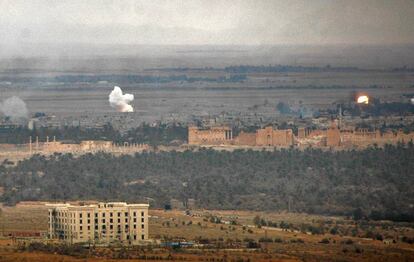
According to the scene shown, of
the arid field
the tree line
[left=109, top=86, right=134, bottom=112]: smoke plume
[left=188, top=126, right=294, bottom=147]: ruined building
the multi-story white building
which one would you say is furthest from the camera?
[left=109, top=86, right=134, bottom=112]: smoke plume

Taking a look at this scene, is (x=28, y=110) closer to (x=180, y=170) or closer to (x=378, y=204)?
(x=180, y=170)

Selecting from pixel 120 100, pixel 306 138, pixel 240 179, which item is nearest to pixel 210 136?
pixel 306 138

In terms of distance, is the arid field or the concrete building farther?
the concrete building

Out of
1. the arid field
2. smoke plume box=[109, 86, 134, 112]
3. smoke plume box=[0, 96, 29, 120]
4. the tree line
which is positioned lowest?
the arid field

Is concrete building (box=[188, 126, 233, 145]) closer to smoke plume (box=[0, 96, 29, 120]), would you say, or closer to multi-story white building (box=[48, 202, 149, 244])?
smoke plume (box=[0, 96, 29, 120])

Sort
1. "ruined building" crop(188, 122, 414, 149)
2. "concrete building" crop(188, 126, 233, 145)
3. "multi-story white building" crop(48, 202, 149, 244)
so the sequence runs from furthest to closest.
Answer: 1. "concrete building" crop(188, 126, 233, 145)
2. "ruined building" crop(188, 122, 414, 149)
3. "multi-story white building" crop(48, 202, 149, 244)

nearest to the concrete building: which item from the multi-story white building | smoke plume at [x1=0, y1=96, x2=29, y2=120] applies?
smoke plume at [x1=0, y1=96, x2=29, y2=120]

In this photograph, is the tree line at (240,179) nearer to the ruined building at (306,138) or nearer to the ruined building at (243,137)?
the ruined building at (306,138)
